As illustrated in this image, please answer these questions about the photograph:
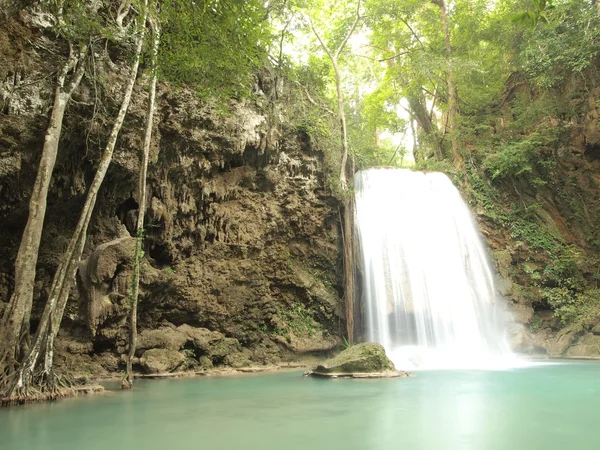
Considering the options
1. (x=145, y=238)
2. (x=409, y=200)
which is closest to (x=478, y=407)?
(x=145, y=238)

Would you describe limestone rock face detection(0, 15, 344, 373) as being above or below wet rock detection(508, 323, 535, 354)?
above

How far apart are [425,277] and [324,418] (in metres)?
10.5

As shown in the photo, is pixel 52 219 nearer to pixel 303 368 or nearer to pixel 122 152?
pixel 122 152

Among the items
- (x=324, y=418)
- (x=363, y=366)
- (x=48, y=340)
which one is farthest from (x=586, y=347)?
(x=48, y=340)

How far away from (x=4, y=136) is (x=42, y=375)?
181 inches

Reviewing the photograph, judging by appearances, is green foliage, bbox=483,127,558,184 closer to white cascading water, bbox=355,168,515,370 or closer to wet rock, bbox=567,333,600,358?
white cascading water, bbox=355,168,515,370

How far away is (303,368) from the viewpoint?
476 inches

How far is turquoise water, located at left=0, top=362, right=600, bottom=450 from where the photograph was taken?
4.27 meters

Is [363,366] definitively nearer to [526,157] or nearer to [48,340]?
[48,340]

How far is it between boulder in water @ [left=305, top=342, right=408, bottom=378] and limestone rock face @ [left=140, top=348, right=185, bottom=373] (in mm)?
3319

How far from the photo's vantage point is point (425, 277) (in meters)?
15.1

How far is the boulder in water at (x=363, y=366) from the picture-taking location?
9227 mm

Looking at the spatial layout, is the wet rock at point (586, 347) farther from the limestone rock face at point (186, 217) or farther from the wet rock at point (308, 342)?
the wet rock at point (308, 342)

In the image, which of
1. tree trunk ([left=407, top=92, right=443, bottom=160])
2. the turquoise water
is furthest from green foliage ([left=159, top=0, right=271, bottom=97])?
tree trunk ([left=407, top=92, right=443, bottom=160])
